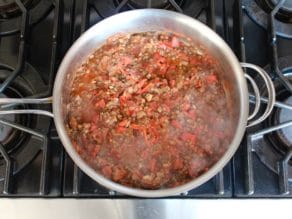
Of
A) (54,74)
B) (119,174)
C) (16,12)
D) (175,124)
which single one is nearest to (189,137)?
(175,124)

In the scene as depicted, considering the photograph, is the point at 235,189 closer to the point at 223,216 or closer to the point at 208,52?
the point at 223,216

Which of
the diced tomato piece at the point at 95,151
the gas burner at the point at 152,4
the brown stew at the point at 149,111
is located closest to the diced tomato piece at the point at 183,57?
the brown stew at the point at 149,111

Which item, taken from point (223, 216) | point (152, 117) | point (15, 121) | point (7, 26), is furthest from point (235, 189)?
point (7, 26)

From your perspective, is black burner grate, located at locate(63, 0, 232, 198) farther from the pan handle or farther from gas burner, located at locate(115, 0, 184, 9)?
the pan handle

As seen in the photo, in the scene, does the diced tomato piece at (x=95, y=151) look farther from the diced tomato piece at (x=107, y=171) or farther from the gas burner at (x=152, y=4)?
the gas burner at (x=152, y=4)

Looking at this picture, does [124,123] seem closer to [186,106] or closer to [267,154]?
[186,106]

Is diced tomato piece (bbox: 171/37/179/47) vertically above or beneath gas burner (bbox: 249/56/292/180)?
above

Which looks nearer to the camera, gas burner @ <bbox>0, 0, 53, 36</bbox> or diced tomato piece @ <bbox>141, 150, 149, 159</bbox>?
diced tomato piece @ <bbox>141, 150, 149, 159</bbox>

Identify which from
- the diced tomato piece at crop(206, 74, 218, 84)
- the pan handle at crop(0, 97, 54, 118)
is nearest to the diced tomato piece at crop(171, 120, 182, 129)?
the diced tomato piece at crop(206, 74, 218, 84)
